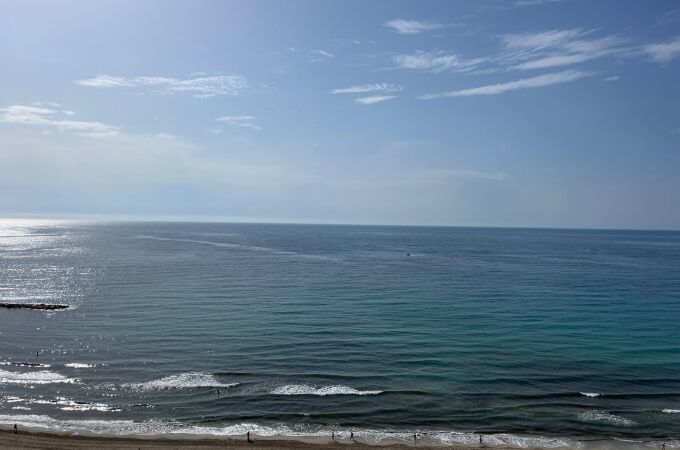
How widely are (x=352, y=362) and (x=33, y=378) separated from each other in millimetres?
25420

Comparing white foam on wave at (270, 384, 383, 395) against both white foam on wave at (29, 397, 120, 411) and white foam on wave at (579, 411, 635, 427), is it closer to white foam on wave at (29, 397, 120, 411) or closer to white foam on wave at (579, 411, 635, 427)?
white foam on wave at (29, 397, 120, 411)

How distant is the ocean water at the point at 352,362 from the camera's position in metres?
30.7

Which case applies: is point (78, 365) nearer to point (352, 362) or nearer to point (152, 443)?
point (152, 443)

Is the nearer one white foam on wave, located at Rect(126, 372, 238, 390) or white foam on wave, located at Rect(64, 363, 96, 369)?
white foam on wave, located at Rect(126, 372, 238, 390)

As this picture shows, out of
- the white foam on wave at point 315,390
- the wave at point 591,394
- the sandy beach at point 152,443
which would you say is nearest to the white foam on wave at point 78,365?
the sandy beach at point 152,443

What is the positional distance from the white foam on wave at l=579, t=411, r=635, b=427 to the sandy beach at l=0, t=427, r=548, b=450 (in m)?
8.02

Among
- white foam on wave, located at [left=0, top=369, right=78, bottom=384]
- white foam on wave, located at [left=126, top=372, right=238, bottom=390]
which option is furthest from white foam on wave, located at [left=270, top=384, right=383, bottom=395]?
white foam on wave, located at [left=0, top=369, right=78, bottom=384]

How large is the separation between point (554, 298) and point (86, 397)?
2575 inches

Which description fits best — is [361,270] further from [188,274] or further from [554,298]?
[554,298]

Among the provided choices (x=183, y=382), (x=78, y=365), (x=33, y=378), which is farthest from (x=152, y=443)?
(x=78, y=365)

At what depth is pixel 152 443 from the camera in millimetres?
26984

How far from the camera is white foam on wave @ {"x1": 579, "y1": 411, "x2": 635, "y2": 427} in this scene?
30953 mm

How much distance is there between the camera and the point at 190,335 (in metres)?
50.2

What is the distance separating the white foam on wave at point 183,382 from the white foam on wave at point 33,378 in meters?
6.08
